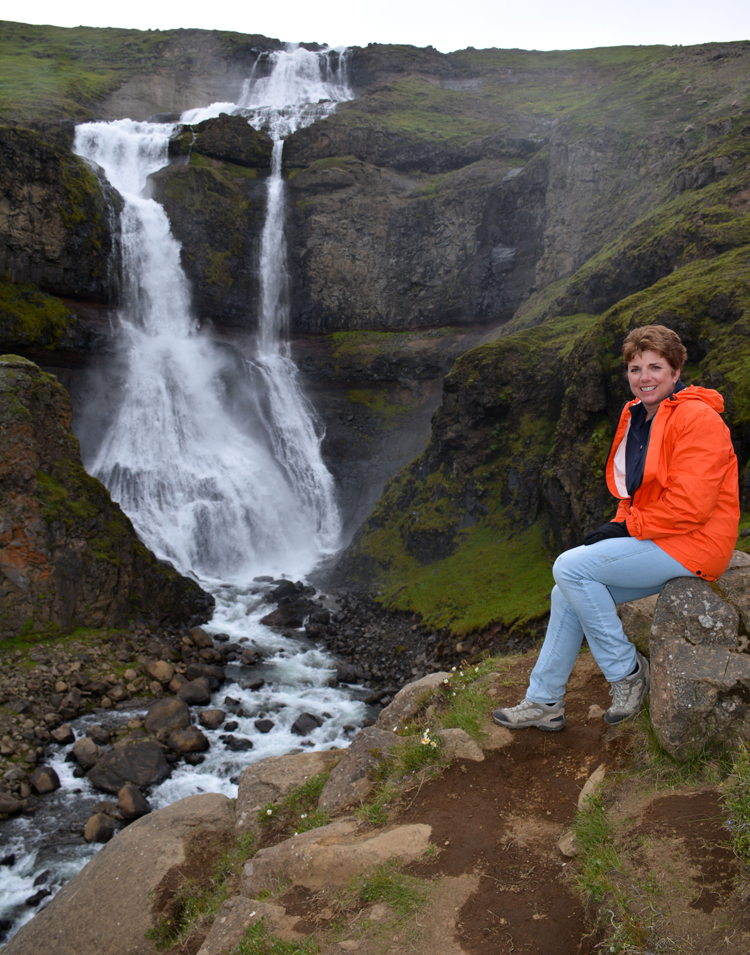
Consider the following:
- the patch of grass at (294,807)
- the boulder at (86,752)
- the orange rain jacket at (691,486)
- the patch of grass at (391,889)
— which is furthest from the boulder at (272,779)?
the boulder at (86,752)

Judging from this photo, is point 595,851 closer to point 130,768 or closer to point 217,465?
point 130,768

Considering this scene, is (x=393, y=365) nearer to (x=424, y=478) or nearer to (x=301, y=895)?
(x=424, y=478)

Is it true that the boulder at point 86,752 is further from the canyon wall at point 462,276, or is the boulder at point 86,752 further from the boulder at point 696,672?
the boulder at point 696,672

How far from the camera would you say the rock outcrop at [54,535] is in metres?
16.8

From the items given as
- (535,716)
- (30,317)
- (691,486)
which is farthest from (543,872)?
(30,317)

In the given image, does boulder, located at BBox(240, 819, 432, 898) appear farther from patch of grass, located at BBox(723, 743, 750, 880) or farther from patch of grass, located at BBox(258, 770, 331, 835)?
patch of grass, located at BBox(723, 743, 750, 880)

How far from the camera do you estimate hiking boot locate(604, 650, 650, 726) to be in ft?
16.6

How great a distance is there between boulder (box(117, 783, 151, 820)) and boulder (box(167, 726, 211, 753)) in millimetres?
1618

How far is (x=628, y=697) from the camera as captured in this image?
5094mm

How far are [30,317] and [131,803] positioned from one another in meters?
27.8

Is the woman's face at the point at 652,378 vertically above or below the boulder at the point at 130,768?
above

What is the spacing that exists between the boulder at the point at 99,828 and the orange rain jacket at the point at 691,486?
11.1 m

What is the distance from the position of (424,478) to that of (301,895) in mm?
23382

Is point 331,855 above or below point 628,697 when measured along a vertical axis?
below
